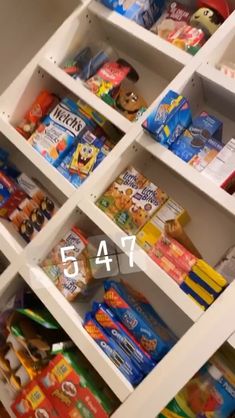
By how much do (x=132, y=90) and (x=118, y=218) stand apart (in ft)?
1.47

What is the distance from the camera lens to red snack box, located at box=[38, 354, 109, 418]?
44.4 inches

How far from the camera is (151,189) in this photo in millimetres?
1232

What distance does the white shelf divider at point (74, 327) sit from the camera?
1093 millimetres

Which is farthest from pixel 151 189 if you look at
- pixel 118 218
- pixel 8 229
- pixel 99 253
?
pixel 8 229

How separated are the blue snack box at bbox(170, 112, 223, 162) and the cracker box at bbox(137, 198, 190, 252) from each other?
13 centimetres

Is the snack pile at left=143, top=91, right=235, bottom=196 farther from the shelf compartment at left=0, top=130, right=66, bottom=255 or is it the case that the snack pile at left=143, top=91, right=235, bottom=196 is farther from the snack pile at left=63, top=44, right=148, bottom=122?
the shelf compartment at left=0, top=130, right=66, bottom=255

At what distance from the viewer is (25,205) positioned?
1436 mm

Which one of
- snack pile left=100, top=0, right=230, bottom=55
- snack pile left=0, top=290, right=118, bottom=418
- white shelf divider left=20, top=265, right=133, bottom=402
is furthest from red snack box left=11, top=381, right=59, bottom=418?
snack pile left=100, top=0, right=230, bottom=55

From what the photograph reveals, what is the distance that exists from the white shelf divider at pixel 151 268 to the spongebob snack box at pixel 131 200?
46 millimetres

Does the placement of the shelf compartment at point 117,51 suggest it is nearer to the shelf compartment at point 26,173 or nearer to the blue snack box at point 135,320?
the shelf compartment at point 26,173

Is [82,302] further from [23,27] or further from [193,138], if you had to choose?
[23,27]

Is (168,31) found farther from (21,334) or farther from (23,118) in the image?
(21,334)

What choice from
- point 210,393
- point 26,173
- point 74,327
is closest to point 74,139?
point 26,173

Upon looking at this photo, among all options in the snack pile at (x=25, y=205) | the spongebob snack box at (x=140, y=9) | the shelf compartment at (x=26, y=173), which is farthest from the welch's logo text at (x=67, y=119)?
the spongebob snack box at (x=140, y=9)
